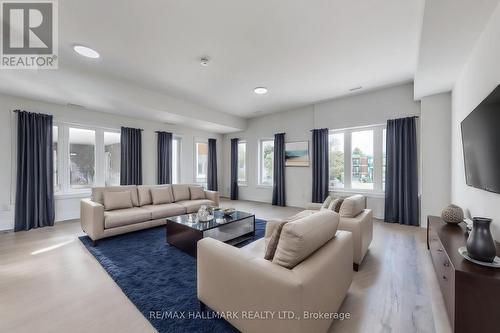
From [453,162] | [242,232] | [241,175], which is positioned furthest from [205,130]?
[453,162]

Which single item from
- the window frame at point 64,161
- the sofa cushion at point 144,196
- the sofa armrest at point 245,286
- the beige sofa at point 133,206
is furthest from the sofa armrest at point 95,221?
the sofa armrest at point 245,286

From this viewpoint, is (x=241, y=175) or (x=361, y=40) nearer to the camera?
(x=361, y=40)

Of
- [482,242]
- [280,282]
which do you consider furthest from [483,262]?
[280,282]

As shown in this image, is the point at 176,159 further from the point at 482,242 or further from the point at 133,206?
the point at 482,242

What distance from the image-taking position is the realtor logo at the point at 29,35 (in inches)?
86.0

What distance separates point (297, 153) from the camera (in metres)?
5.91

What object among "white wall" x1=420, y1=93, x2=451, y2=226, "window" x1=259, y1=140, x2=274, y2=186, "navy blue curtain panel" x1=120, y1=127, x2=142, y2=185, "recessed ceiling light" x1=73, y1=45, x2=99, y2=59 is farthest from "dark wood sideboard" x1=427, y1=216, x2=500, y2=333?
"navy blue curtain panel" x1=120, y1=127, x2=142, y2=185

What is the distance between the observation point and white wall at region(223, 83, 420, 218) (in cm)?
438

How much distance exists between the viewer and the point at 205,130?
7.03 metres

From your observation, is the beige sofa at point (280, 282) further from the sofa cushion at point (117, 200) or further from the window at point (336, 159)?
the window at point (336, 159)

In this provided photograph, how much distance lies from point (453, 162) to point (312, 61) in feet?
9.52

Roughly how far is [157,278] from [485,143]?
3.28 meters

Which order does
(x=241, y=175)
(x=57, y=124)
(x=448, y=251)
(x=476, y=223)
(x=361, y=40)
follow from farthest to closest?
1. (x=241, y=175)
2. (x=57, y=124)
3. (x=361, y=40)
4. (x=448, y=251)
5. (x=476, y=223)

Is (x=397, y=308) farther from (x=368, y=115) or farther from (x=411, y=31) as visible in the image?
(x=368, y=115)
